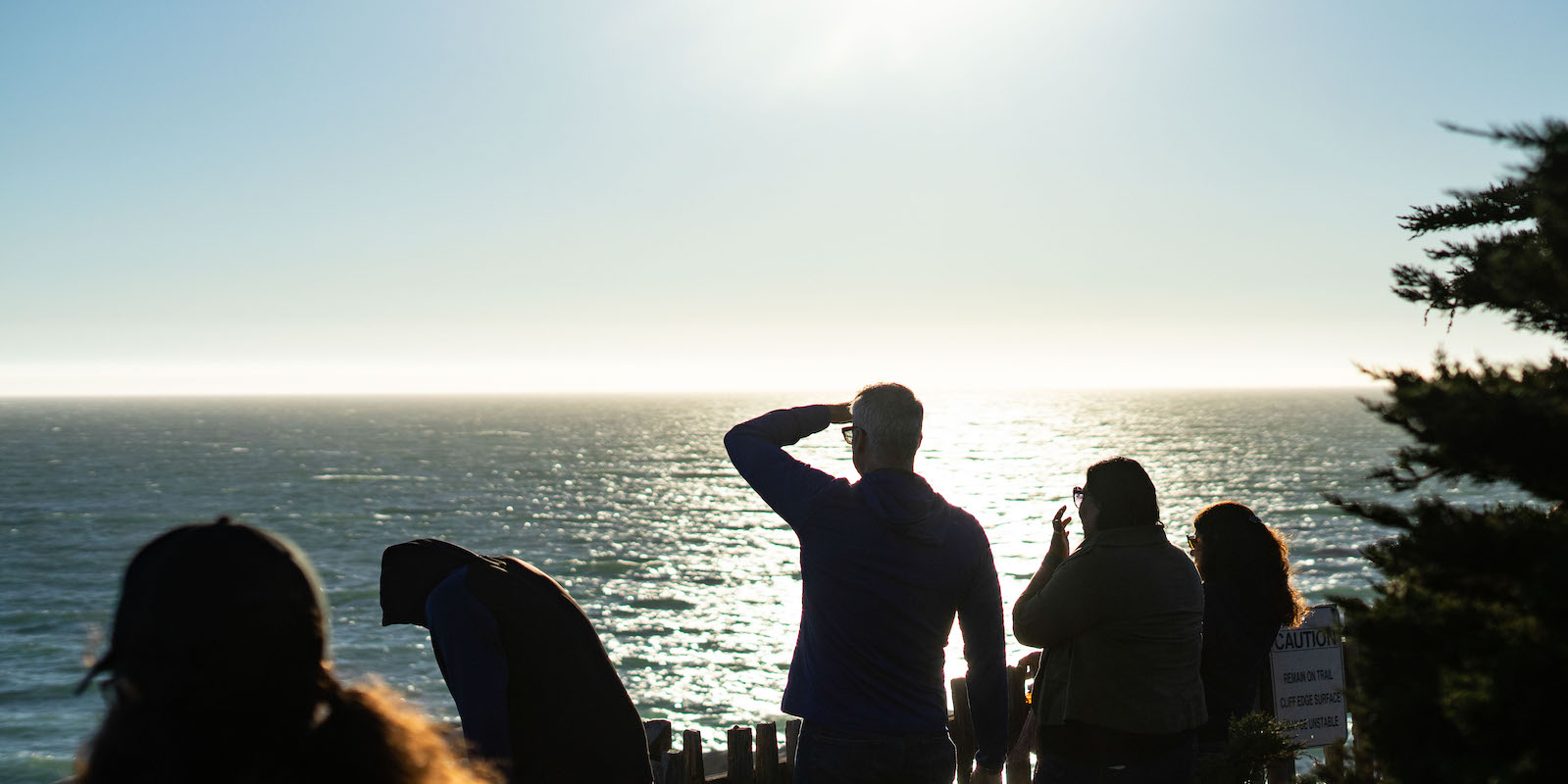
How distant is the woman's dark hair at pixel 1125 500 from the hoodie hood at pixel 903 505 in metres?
0.79

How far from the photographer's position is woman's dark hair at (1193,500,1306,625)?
4.09 metres

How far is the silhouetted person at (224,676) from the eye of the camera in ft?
4.49

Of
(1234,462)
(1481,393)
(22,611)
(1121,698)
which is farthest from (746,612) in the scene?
(1234,462)

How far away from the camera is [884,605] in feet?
10.3

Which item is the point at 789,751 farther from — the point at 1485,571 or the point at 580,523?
the point at 580,523

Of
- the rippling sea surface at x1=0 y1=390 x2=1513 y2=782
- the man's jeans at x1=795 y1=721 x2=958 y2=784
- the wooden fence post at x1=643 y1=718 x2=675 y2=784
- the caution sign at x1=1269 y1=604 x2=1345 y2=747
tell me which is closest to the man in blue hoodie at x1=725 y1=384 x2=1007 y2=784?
the man's jeans at x1=795 y1=721 x2=958 y2=784

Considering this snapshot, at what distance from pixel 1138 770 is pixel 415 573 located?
2.57 metres

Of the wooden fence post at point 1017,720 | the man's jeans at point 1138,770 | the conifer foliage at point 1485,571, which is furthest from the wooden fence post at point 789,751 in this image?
the conifer foliage at point 1485,571

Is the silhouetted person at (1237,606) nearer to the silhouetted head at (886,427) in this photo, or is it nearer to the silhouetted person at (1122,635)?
the silhouetted person at (1122,635)

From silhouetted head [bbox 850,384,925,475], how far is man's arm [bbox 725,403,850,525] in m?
0.16

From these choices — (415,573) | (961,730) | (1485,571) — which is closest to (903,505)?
(415,573)

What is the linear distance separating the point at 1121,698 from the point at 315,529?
48.5 metres

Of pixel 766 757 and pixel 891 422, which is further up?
pixel 891 422

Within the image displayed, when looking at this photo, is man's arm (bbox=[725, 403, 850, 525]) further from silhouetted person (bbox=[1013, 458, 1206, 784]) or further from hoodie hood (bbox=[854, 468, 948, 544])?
silhouetted person (bbox=[1013, 458, 1206, 784])
